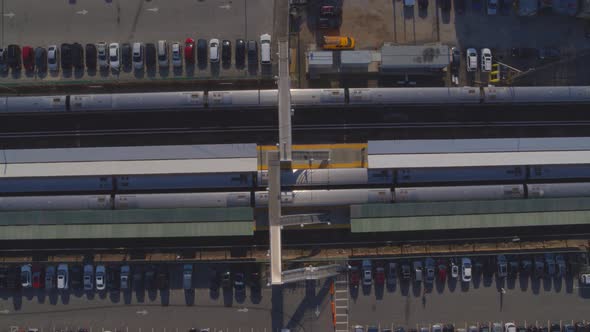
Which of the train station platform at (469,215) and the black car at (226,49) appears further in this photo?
the black car at (226,49)

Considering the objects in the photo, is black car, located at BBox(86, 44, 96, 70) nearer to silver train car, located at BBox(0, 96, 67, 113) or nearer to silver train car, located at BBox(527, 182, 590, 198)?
silver train car, located at BBox(0, 96, 67, 113)

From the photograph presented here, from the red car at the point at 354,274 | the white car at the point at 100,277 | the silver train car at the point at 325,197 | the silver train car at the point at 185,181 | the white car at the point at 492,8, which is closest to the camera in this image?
the silver train car at the point at 325,197

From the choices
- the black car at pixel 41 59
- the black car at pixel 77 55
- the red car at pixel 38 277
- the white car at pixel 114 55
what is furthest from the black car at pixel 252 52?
the red car at pixel 38 277

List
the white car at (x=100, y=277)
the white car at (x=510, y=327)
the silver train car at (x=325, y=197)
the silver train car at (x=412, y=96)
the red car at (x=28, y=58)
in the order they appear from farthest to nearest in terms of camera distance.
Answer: the white car at (x=510, y=327), the white car at (x=100, y=277), the red car at (x=28, y=58), the silver train car at (x=412, y=96), the silver train car at (x=325, y=197)

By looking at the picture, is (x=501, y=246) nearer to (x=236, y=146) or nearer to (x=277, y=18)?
(x=236, y=146)

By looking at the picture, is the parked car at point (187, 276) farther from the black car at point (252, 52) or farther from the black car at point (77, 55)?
the black car at point (77, 55)

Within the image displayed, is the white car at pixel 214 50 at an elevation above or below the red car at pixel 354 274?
above

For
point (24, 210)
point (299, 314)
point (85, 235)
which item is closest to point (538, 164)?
point (299, 314)
